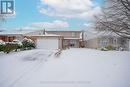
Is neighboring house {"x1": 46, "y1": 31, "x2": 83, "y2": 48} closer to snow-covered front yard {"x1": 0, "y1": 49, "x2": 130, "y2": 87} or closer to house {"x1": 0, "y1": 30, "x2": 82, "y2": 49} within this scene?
house {"x1": 0, "y1": 30, "x2": 82, "y2": 49}

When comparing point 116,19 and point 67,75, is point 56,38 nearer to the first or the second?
point 67,75

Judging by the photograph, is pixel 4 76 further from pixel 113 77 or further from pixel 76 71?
pixel 113 77

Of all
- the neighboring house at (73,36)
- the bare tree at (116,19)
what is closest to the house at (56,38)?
the neighboring house at (73,36)

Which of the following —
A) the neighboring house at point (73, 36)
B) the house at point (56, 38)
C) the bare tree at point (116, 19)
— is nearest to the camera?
the bare tree at point (116, 19)

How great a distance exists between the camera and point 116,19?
4.68 m

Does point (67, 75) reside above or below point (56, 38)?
below

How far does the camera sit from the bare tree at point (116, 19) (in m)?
4.54

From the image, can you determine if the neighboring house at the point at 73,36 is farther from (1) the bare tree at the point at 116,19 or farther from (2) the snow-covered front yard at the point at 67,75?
(1) the bare tree at the point at 116,19

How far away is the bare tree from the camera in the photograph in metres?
4.54

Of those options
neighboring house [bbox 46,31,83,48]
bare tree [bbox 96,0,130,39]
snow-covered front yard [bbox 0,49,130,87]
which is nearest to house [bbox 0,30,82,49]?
neighboring house [bbox 46,31,83,48]

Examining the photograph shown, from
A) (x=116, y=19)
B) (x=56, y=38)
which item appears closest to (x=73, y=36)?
(x=56, y=38)

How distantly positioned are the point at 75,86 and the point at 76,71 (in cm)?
105

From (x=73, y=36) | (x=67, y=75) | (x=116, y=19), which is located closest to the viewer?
(x=116, y=19)

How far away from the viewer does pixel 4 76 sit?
5.16m
